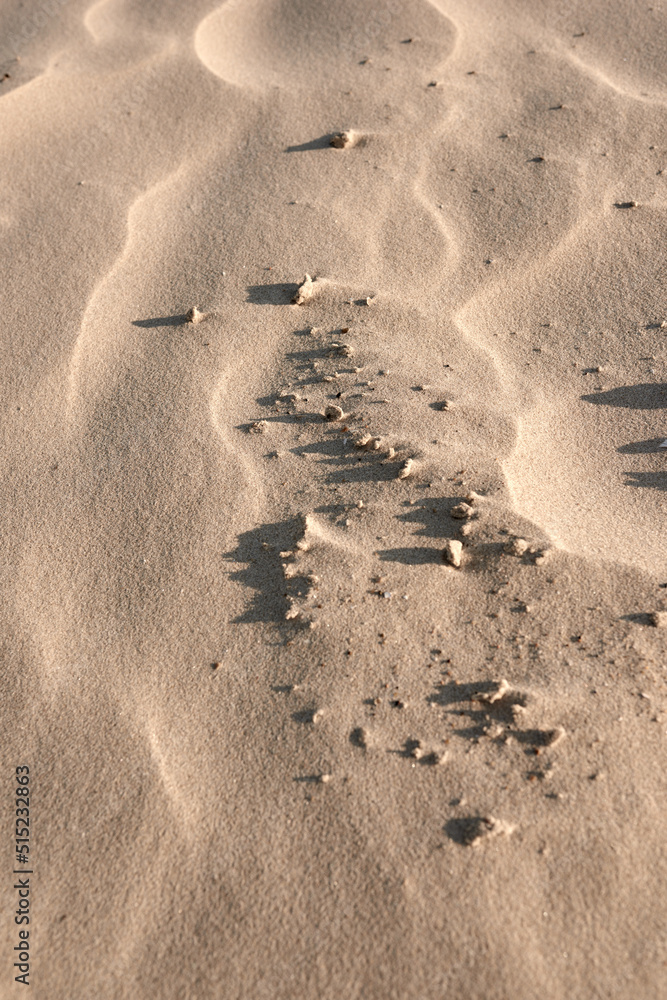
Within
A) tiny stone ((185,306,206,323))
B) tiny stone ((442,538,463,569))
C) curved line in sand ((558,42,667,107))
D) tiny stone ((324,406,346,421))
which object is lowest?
tiny stone ((442,538,463,569))

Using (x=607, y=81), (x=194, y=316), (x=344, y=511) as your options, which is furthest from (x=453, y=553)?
(x=607, y=81)

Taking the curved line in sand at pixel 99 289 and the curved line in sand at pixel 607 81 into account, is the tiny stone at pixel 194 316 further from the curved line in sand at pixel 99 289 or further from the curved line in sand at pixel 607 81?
the curved line in sand at pixel 607 81

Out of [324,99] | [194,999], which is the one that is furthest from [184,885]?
[324,99]

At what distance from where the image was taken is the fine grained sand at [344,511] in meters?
0.94

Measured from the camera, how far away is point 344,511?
1.23 meters

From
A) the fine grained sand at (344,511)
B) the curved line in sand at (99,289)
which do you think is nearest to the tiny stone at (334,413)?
the fine grained sand at (344,511)

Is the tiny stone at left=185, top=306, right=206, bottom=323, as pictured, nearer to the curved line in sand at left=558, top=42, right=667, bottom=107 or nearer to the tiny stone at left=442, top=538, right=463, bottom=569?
the tiny stone at left=442, top=538, right=463, bottom=569

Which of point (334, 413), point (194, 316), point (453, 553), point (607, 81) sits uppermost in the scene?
point (607, 81)

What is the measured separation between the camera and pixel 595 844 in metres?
0.94

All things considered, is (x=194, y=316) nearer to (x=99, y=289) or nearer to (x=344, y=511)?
(x=99, y=289)

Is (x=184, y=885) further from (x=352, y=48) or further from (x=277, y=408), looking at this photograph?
(x=352, y=48)

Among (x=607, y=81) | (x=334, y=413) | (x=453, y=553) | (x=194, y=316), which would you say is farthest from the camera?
(x=607, y=81)

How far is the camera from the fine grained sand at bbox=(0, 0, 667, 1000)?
94 cm

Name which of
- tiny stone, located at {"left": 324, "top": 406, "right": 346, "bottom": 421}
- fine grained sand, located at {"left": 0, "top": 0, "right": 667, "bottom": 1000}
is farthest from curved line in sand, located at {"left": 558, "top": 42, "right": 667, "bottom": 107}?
tiny stone, located at {"left": 324, "top": 406, "right": 346, "bottom": 421}
